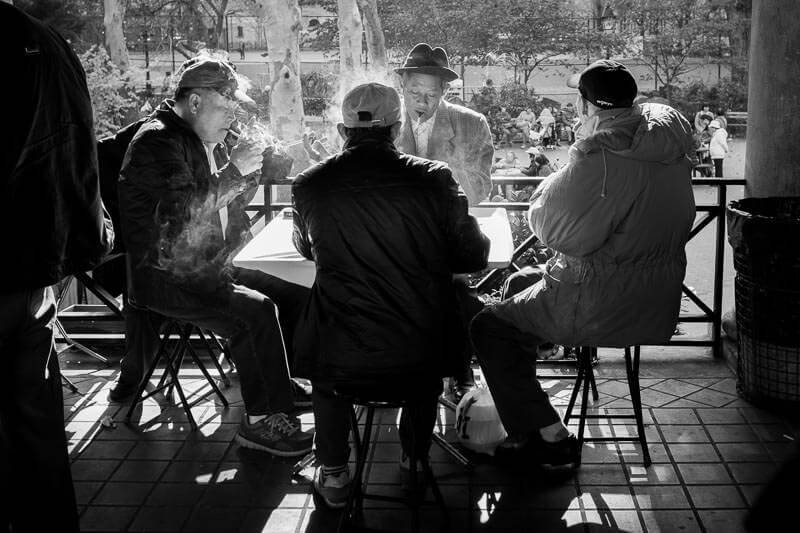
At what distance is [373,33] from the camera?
18203 millimetres

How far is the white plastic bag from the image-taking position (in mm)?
4355

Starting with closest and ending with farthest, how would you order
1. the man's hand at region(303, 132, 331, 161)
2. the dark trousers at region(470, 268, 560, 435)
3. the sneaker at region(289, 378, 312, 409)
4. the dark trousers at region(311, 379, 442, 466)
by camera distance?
the dark trousers at region(311, 379, 442, 466) → the dark trousers at region(470, 268, 560, 435) → the sneaker at region(289, 378, 312, 409) → the man's hand at region(303, 132, 331, 161)

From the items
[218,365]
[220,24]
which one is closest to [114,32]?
[220,24]

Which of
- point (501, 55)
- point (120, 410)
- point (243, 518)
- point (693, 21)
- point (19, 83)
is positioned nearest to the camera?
point (19, 83)

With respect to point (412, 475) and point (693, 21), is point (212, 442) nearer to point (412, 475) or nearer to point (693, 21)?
point (412, 475)

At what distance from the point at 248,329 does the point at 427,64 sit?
190cm

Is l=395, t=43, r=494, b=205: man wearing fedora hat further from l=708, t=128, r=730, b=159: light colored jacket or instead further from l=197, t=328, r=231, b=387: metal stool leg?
l=708, t=128, r=730, b=159: light colored jacket

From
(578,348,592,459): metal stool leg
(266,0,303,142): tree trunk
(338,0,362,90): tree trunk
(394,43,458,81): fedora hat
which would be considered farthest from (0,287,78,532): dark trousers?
(338,0,362,90): tree trunk

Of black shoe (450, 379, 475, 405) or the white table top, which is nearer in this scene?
the white table top

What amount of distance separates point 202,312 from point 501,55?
23277 mm

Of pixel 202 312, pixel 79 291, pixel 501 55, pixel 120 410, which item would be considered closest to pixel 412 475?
pixel 202 312

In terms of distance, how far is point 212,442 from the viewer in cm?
462

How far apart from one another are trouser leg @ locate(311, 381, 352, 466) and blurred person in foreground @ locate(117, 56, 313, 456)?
0.50 metres

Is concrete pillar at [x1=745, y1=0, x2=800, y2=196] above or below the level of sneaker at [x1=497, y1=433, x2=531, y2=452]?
above
